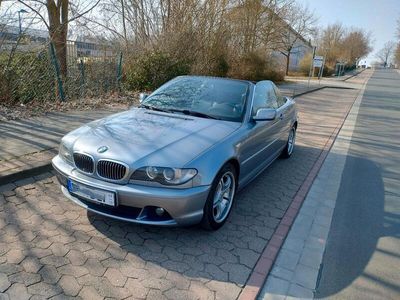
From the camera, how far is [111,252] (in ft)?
9.36

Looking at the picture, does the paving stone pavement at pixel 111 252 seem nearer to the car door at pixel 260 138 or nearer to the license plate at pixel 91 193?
the license plate at pixel 91 193

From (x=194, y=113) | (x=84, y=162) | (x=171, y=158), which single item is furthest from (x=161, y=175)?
(x=194, y=113)

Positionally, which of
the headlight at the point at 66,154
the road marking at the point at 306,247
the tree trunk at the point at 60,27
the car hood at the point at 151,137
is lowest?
the road marking at the point at 306,247

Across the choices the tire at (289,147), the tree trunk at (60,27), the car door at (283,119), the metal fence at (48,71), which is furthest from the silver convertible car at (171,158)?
the tree trunk at (60,27)

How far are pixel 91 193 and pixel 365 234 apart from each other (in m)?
3.00

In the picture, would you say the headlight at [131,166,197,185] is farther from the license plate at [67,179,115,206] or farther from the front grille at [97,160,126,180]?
the license plate at [67,179,115,206]

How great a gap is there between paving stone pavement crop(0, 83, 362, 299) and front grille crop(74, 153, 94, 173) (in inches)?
24.6

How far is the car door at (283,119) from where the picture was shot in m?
5.16

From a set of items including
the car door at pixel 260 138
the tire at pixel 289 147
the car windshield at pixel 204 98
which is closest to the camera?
the car door at pixel 260 138

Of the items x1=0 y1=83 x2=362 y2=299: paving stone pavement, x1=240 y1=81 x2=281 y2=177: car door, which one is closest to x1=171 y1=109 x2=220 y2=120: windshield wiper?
x1=240 y1=81 x2=281 y2=177: car door

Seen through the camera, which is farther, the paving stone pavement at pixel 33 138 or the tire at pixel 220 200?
the paving stone pavement at pixel 33 138

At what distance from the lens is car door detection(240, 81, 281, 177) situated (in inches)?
149

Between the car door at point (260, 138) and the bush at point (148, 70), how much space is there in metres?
7.45

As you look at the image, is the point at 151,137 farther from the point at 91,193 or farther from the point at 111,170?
the point at 91,193
